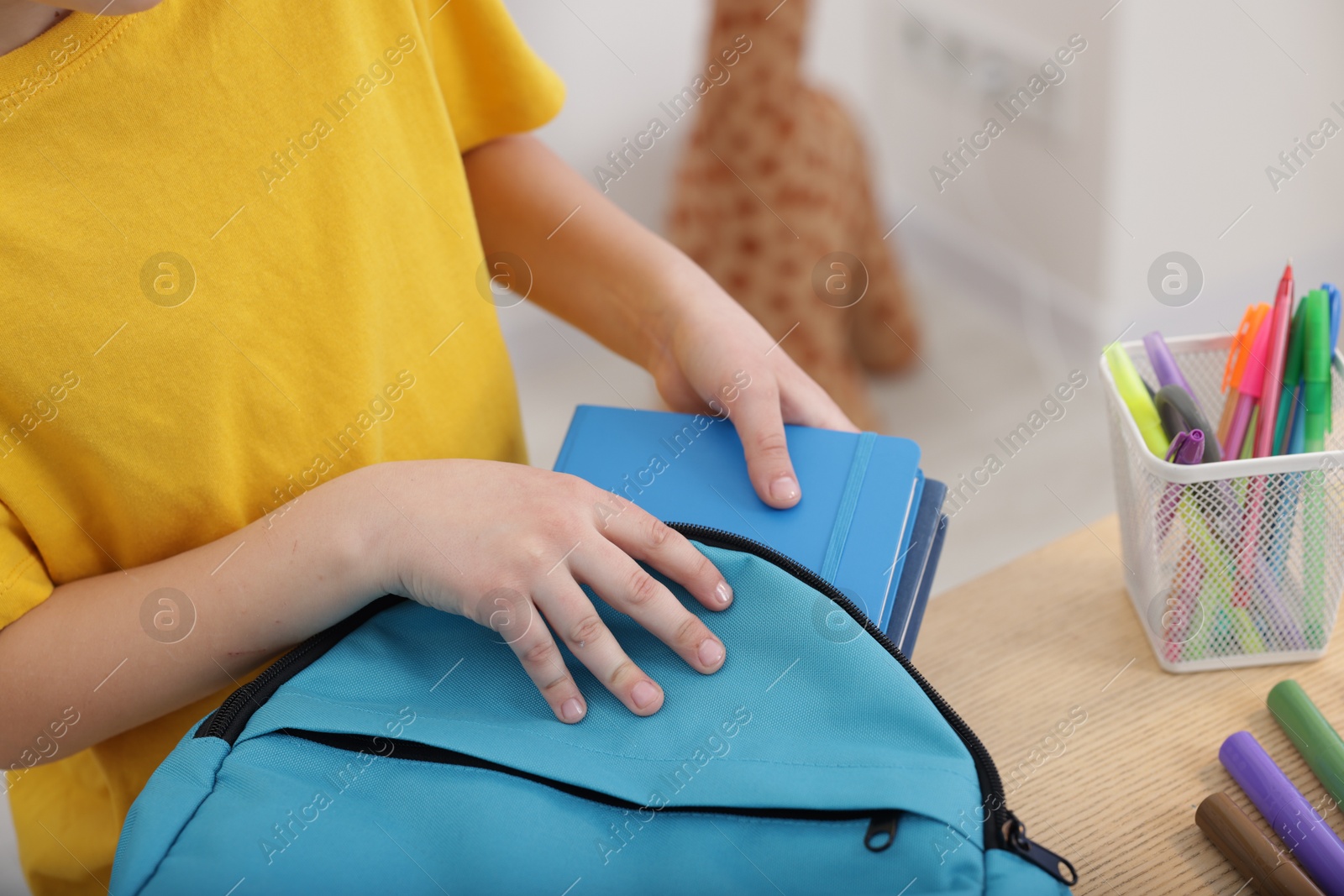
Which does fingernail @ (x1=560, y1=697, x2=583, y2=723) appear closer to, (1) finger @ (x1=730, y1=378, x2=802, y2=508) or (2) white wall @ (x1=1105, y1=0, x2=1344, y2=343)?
(1) finger @ (x1=730, y1=378, x2=802, y2=508)

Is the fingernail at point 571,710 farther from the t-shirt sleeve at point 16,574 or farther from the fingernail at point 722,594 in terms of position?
the t-shirt sleeve at point 16,574

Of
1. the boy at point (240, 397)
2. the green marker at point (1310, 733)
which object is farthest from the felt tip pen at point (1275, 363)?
the boy at point (240, 397)

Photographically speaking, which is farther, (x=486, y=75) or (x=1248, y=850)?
(x=486, y=75)

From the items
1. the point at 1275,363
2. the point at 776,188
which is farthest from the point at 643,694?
the point at 776,188

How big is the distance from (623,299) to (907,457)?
0.24 meters

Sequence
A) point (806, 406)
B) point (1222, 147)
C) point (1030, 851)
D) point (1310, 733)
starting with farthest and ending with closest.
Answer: point (1222, 147) < point (806, 406) < point (1310, 733) < point (1030, 851)

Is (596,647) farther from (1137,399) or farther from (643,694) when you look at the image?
(1137,399)

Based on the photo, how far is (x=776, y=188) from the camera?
1.72m

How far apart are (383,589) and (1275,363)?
0.49 m

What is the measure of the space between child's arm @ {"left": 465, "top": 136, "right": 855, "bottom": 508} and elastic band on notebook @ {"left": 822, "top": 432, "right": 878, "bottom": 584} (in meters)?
0.03

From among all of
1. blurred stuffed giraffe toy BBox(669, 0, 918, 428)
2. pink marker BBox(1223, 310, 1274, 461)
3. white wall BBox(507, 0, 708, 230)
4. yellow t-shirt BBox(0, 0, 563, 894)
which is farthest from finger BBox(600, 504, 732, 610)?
white wall BBox(507, 0, 708, 230)

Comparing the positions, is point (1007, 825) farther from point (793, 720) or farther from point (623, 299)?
point (623, 299)

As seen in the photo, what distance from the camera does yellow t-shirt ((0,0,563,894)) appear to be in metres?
0.51

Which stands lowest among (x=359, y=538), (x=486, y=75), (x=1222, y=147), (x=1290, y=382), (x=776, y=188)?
(x=1222, y=147)
